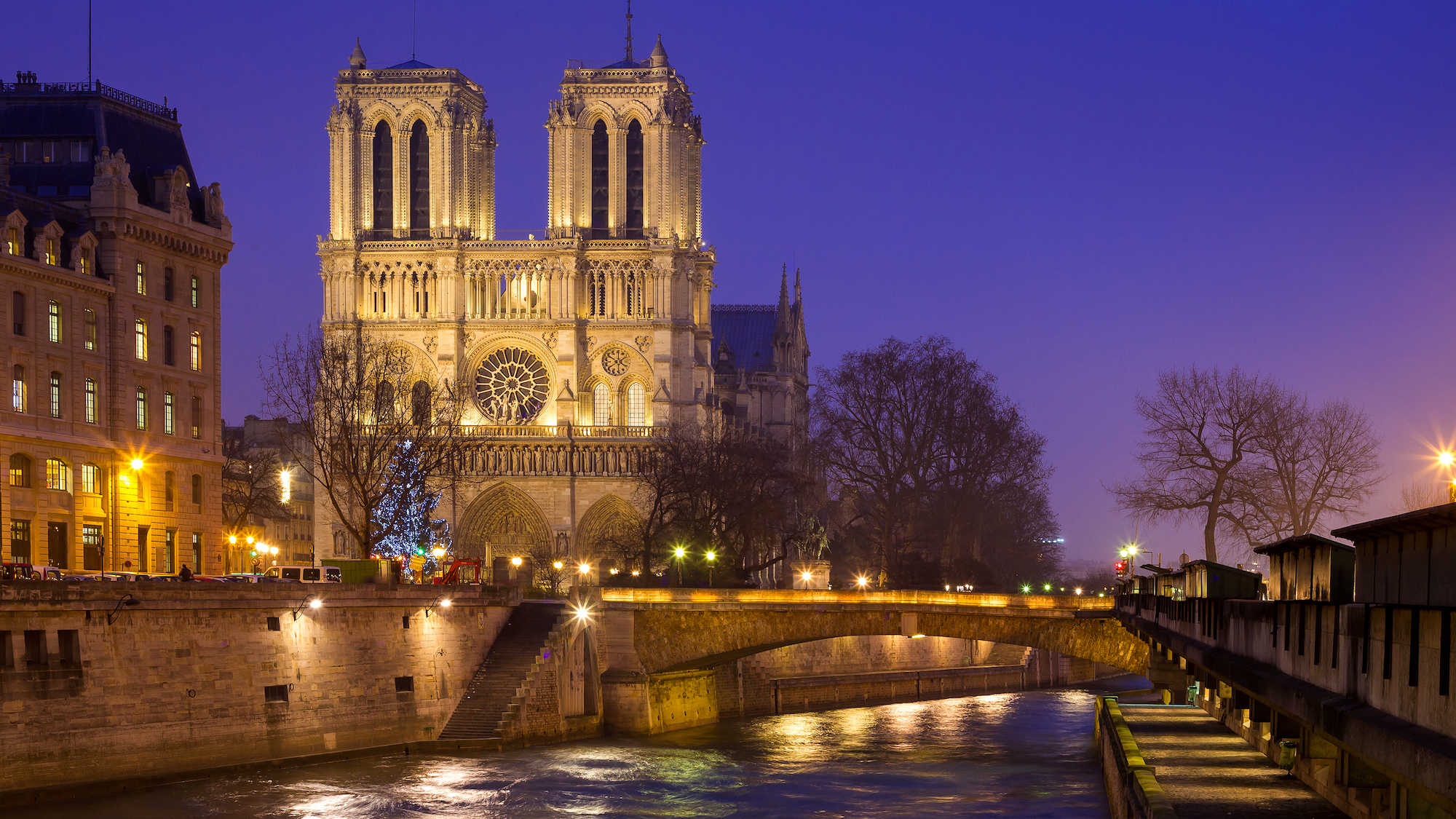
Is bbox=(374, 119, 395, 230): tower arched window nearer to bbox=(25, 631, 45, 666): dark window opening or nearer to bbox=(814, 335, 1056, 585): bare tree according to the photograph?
bbox=(814, 335, 1056, 585): bare tree

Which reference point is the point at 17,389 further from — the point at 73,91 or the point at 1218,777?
the point at 1218,777

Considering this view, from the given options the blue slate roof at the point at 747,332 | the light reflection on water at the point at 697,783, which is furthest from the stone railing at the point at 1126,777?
the blue slate roof at the point at 747,332

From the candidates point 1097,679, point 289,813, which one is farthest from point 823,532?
point 289,813

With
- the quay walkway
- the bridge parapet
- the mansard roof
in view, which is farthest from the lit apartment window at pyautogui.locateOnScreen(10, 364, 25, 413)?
the quay walkway

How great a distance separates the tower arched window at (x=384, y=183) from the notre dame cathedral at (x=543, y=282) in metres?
0.11

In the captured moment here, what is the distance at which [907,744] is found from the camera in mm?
59406

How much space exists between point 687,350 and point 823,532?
14.7m

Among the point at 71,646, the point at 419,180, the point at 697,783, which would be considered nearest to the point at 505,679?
the point at 697,783

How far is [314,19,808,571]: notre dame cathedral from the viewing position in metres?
109

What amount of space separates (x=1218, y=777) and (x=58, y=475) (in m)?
39.2

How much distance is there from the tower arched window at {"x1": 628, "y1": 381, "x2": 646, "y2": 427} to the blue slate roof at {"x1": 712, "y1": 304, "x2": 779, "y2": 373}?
32.1 metres

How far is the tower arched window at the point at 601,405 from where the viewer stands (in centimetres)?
11144

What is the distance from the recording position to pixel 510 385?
11231 cm

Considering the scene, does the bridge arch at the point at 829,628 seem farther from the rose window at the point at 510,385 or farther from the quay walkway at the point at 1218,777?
the rose window at the point at 510,385
